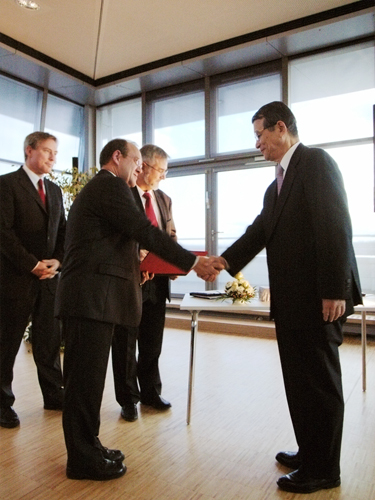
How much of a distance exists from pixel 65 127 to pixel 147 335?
5329mm

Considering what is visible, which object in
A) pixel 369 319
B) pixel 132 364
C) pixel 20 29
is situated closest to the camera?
pixel 132 364

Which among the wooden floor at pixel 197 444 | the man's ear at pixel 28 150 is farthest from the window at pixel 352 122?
the man's ear at pixel 28 150

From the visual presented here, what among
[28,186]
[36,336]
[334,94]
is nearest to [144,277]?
[36,336]

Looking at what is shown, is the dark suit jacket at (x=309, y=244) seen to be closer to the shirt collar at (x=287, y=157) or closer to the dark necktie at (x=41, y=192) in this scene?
the shirt collar at (x=287, y=157)

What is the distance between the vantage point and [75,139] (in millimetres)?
7238

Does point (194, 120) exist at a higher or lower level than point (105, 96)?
lower

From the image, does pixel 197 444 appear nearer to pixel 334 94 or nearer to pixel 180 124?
pixel 334 94

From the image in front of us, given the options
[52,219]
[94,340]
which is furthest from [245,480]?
[52,219]

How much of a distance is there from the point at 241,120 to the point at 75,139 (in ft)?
9.40

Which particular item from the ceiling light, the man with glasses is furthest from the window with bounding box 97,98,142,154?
the man with glasses

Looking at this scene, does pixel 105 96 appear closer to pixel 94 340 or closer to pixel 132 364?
pixel 132 364

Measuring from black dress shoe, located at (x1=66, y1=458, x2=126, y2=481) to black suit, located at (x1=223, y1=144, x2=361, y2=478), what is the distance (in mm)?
771

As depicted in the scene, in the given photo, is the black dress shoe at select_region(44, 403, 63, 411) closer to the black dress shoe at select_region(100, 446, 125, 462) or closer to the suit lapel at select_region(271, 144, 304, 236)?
the black dress shoe at select_region(100, 446, 125, 462)

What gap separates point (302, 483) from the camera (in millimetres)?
1690
